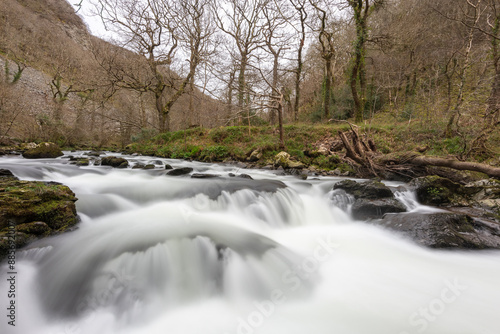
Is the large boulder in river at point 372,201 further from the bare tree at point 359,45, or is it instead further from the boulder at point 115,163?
the bare tree at point 359,45

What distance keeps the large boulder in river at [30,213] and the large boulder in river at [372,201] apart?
5.20 metres

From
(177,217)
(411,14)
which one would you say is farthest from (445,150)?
(411,14)

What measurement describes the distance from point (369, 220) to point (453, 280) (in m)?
1.68

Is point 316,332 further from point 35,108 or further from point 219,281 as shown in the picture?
point 35,108

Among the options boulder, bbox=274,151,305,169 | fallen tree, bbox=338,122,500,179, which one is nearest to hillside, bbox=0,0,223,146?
boulder, bbox=274,151,305,169

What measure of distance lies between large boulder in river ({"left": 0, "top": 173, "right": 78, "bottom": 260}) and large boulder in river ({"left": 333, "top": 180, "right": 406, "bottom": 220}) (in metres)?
5.20

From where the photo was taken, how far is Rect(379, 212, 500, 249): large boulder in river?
3.08 m

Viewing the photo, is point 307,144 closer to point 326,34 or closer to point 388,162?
point 388,162

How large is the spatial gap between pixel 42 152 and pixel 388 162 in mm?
14666

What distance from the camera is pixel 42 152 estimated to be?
9844 mm

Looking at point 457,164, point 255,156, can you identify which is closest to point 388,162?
point 457,164

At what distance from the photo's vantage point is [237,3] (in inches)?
655

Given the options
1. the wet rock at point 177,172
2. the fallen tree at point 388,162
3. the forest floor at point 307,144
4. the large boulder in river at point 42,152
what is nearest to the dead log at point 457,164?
the fallen tree at point 388,162

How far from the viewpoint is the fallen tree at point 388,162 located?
5312mm
